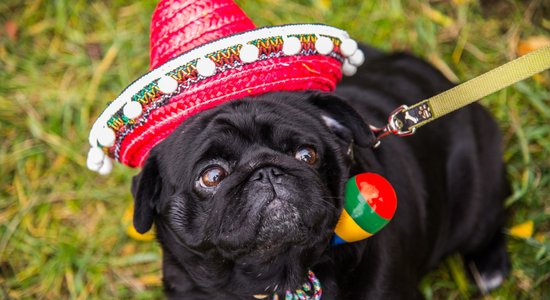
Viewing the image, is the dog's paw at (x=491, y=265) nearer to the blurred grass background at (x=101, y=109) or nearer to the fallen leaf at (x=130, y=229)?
the blurred grass background at (x=101, y=109)

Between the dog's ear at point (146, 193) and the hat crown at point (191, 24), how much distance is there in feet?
1.28

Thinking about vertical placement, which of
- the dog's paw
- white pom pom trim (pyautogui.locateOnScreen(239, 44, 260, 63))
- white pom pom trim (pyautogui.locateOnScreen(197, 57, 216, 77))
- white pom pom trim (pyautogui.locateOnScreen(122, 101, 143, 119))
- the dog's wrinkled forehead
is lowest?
the dog's paw

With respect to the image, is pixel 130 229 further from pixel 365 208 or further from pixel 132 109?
pixel 365 208

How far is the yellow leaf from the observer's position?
360 cm

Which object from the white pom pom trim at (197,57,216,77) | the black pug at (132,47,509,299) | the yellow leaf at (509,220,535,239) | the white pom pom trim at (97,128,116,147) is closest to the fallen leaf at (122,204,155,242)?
the black pug at (132,47,509,299)

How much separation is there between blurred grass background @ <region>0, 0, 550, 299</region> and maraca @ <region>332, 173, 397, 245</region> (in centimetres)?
142

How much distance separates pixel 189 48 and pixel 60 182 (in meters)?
2.26

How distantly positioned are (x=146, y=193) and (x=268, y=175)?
1.75 feet

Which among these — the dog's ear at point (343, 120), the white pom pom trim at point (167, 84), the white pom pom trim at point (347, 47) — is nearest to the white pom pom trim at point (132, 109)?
the white pom pom trim at point (167, 84)

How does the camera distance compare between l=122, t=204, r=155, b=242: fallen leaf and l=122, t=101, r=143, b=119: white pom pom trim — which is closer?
l=122, t=101, r=143, b=119: white pom pom trim

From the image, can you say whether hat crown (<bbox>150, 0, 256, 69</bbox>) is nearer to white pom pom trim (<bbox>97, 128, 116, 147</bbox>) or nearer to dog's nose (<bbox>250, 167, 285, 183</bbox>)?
white pom pom trim (<bbox>97, 128, 116, 147</bbox>)

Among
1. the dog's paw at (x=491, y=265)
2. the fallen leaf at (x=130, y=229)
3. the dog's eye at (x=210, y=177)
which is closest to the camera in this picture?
the dog's eye at (x=210, y=177)

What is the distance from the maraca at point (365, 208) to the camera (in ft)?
7.35

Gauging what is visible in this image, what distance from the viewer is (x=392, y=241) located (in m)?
2.63
